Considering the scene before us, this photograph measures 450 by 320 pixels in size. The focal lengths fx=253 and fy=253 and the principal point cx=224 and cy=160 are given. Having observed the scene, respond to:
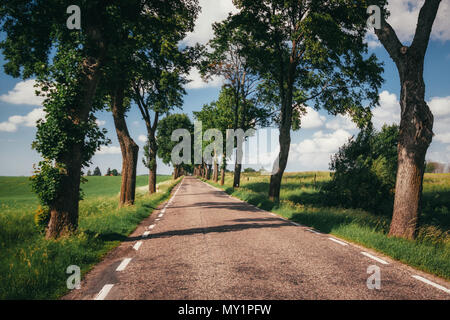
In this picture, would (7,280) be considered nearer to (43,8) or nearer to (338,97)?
(43,8)

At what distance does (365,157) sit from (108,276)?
611 inches

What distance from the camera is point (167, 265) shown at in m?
5.08

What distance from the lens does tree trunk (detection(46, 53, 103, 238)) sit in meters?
6.54

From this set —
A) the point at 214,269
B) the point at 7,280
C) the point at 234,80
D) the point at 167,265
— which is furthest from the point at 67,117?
the point at 234,80

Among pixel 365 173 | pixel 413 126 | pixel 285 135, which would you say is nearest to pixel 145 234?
pixel 413 126

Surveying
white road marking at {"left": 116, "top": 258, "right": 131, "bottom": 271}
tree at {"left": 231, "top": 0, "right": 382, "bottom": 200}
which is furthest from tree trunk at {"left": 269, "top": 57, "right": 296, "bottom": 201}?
white road marking at {"left": 116, "top": 258, "right": 131, "bottom": 271}

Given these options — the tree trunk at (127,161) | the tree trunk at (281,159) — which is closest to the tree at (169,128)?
the tree trunk at (127,161)

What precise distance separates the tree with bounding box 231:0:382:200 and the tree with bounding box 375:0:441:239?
14.8 feet

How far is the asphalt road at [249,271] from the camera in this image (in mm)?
3863

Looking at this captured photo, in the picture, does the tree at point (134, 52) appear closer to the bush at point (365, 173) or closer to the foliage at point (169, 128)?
the bush at point (365, 173)

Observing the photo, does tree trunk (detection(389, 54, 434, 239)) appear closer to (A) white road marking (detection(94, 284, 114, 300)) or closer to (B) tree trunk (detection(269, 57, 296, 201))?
(A) white road marking (detection(94, 284, 114, 300))

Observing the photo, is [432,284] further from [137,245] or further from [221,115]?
[221,115]

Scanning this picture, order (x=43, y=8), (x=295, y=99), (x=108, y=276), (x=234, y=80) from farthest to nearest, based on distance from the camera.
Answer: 1. (x=234, y=80)
2. (x=295, y=99)
3. (x=43, y=8)
4. (x=108, y=276)

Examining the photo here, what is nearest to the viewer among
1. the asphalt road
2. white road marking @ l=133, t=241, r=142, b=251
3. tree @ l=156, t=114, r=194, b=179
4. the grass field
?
the asphalt road
